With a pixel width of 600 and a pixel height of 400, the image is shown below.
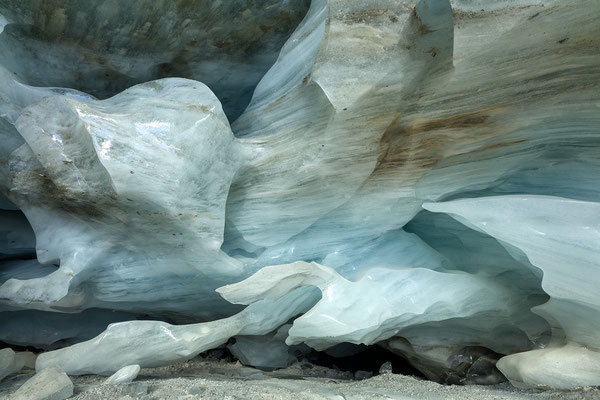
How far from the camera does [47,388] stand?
101cm

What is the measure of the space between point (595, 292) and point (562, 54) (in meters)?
0.47

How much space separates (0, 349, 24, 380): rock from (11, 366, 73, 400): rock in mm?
165

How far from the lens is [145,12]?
1344 mm

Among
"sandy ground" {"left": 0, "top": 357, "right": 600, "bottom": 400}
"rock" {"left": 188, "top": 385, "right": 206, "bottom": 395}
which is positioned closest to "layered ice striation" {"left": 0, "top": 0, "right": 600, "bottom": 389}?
"sandy ground" {"left": 0, "top": 357, "right": 600, "bottom": 400}

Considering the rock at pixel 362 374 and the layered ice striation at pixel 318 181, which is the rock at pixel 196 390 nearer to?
the layered ice striation at pixel 318 181

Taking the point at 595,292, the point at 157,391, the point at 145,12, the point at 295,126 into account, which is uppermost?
the point at 145,12

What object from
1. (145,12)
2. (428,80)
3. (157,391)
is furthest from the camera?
(145,12)

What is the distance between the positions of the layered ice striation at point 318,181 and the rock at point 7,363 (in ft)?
0.22

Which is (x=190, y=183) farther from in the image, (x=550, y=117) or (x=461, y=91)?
(x=550, y=117)

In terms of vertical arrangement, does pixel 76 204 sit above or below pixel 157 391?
above

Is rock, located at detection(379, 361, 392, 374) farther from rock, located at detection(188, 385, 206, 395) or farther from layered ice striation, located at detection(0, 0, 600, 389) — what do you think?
rock, located at detection(188, 385, 206, 395)

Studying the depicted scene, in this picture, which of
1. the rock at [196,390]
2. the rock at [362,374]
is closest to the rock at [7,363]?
the rock at [196,390]

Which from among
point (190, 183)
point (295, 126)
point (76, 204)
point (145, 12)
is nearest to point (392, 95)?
point (295, 126)

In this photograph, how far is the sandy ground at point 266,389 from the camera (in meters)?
1.05
